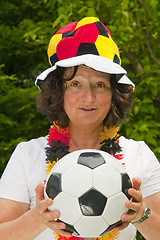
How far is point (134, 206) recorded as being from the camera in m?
1.79

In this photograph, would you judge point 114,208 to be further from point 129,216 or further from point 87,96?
point 87,96

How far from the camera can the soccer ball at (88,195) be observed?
1783mm

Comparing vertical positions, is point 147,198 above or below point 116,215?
below

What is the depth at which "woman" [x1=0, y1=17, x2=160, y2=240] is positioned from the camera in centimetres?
209

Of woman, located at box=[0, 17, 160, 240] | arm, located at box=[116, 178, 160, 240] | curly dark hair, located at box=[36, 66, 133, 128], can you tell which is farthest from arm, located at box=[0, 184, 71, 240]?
curly dark hair, located at box=[36, 66, 133, 128]

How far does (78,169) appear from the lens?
6.04 feet

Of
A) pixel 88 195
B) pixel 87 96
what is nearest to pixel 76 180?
pixel 88 195

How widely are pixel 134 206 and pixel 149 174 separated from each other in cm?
64

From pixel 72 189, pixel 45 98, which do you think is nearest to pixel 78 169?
pixel 72 189

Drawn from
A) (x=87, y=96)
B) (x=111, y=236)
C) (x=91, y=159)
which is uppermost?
(x=87, y=96)

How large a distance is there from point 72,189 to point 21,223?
42 cm

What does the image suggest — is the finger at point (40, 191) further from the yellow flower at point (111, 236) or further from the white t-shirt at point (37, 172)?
the yellow flower at point (111, 236)

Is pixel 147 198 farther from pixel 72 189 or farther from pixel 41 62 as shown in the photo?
pixel 41 62

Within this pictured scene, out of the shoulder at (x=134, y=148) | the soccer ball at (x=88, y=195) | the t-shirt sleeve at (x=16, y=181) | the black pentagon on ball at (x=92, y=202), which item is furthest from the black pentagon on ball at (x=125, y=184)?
the t-shirt sleeve at (x=16, y=181)
